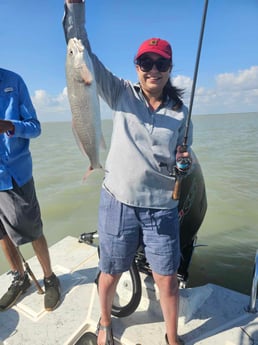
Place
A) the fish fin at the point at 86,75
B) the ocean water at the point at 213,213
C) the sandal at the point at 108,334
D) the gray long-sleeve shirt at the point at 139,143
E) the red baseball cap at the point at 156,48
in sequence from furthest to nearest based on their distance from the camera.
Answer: the ocean water at the point at 213,213 → the sandal at the point at 108,334 → the gray long-sleeve shirt at the point at 139,143 → the red baseball cap at the point at 156,48 → the fish fin at the point at 86,75

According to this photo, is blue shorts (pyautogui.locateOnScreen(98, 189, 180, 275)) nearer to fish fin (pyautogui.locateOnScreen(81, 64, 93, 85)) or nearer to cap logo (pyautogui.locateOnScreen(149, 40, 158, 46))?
fish fin (pyautogui.locateOnScreen(81, 64, 93, 85))

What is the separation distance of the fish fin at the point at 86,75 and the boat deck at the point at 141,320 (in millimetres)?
1798

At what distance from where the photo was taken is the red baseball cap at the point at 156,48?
1.63m

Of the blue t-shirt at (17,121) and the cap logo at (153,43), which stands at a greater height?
the cap logo at (153,43)

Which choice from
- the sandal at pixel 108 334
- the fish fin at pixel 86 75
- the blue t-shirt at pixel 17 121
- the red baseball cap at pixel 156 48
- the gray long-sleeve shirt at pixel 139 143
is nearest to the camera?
the fish fin at pixel 86 75

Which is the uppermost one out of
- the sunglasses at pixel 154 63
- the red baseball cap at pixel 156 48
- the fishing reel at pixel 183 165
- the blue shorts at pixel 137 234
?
the red baseball cap at pixel 156 48

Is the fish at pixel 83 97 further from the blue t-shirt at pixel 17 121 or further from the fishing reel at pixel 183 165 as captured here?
the blue t-shirt at pixel 17 121

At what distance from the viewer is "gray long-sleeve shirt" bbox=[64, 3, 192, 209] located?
173cm

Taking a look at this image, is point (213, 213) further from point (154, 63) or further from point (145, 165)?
point (154, 63)

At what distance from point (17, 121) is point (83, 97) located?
0.95 meters

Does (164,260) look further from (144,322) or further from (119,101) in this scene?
(119,101)

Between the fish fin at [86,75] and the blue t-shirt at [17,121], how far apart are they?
965mm

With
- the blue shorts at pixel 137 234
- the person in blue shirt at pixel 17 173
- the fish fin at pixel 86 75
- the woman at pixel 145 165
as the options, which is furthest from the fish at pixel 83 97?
the person in blue shirt at pixel 17 173

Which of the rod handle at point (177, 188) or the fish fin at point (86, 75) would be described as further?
the rod handle at point (177, 188)
